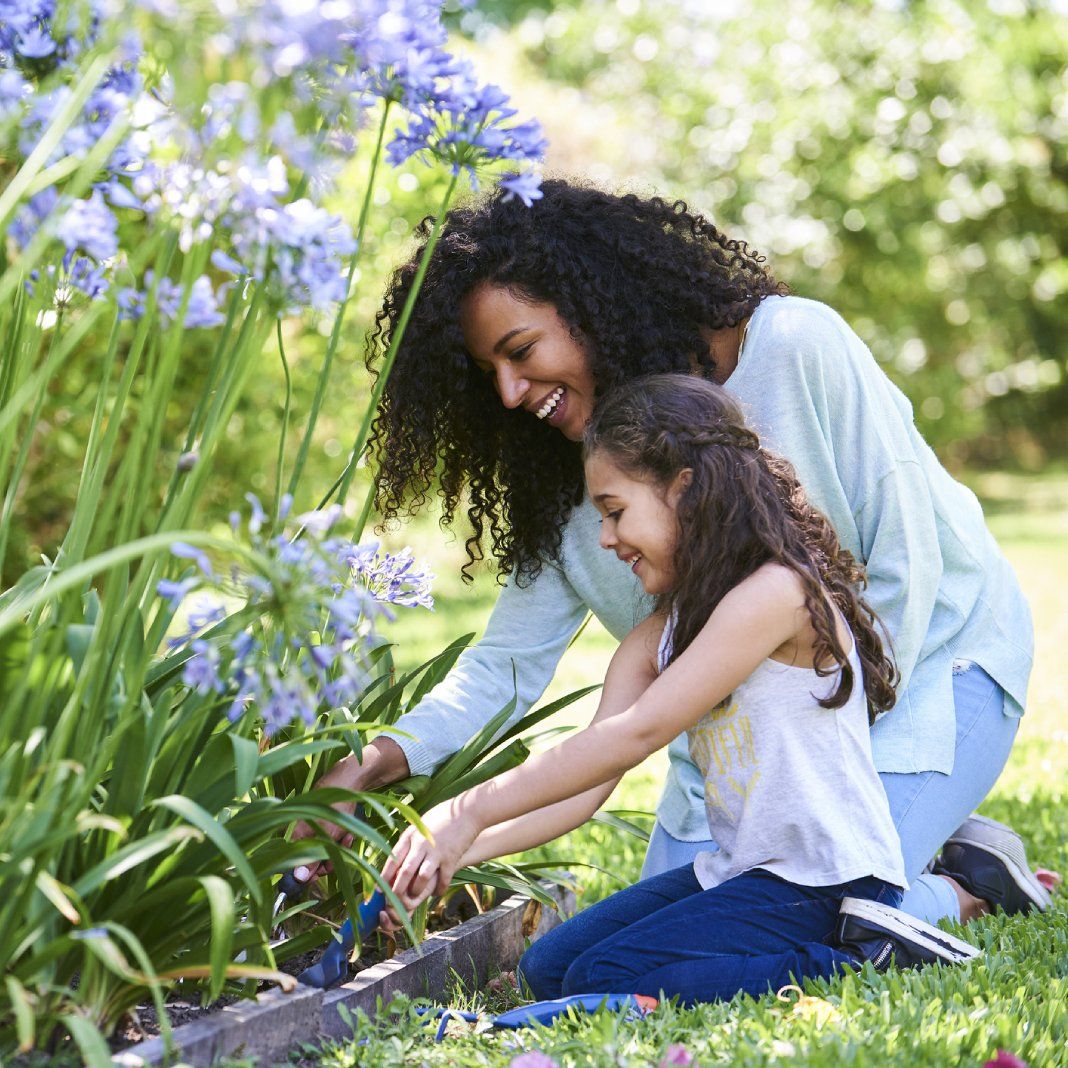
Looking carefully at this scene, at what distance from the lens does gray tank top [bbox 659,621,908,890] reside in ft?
7.55

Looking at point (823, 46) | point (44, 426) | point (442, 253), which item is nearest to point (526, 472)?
point (442, 253)

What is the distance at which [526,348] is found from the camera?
271cm

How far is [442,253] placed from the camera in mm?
2746

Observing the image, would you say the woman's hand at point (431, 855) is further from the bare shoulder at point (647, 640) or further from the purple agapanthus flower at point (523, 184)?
the purple agapanthus flower at point (523, 184)

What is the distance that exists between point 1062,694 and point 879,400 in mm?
3319

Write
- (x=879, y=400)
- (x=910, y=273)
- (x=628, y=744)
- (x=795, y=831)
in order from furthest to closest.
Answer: (x=910, y=273) → (x=879, y=400) → (x=795, y=831) → (x=628, y=744)

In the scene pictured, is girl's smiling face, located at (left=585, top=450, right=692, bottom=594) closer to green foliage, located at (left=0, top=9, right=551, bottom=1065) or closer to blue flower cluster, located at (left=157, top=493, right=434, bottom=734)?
green foliage, located at (left=0, top=9, right=551, bottom=1065)

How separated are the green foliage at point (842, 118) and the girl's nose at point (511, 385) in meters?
10.8

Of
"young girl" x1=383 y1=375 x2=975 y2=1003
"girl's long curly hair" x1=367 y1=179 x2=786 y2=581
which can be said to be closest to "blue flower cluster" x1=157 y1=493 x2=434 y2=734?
"young girl" x1=383 y1=375 x2=975 y2=1003

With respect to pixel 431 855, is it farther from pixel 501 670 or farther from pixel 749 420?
pixel 749 420

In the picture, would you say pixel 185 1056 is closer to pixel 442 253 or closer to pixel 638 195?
pixel 442 253

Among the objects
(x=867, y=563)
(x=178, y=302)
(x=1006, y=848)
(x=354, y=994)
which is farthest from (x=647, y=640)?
(x=178, y=302)

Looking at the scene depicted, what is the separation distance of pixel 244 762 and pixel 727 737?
1011 mm

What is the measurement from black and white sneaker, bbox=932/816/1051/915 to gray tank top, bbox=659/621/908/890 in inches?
19.1
